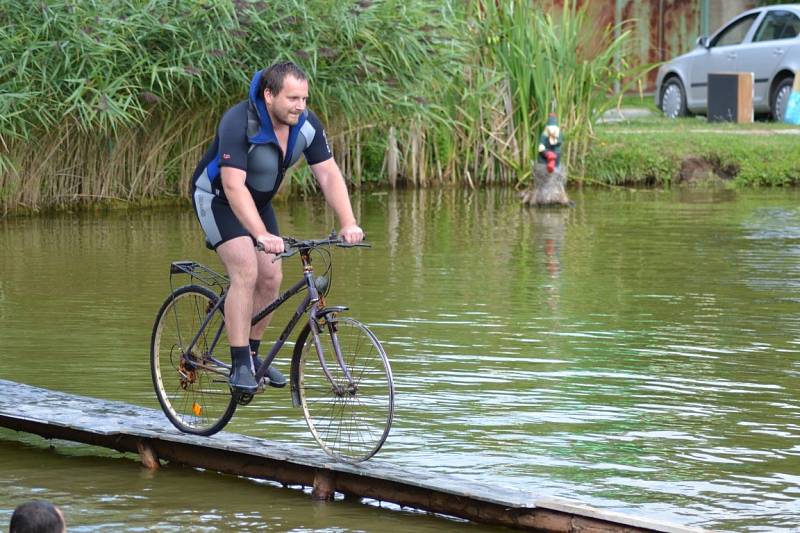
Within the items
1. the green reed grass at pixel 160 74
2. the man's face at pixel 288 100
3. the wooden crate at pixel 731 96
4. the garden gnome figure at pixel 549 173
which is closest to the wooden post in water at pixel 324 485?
the man's face at pixel 288 100

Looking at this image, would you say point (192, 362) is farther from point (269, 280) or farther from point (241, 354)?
point (269, 280)

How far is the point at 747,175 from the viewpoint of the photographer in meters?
20.8

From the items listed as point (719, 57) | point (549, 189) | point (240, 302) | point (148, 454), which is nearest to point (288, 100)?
point (240, 302)

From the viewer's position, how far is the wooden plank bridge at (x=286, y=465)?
572cm

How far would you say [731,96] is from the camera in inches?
965

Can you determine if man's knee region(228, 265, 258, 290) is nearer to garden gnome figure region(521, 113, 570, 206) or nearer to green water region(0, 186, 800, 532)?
green water region(0, 186, 800, 532)

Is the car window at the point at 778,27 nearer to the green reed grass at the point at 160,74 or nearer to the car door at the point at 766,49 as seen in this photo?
the car door at the point at 766,49

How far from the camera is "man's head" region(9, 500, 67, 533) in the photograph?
12.5 feet

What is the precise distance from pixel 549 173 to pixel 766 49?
27.2 feet

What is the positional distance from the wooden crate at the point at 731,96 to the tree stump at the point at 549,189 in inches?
268

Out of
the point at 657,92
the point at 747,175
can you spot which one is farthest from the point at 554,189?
the point at 657,92

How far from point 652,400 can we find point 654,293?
371cm

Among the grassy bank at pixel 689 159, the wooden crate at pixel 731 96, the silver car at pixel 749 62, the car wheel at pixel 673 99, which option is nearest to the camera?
the grassy bank at pixel 689 159

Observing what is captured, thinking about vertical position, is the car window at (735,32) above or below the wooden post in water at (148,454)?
above
